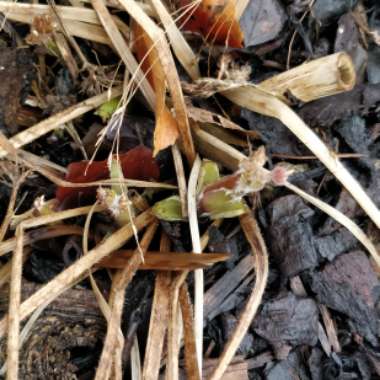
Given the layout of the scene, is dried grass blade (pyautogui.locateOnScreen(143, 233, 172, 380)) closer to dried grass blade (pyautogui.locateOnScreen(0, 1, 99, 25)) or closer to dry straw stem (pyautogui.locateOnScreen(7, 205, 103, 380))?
dry straw stem (pyautogui.locateOnScreen(7, 205, 103, 380))

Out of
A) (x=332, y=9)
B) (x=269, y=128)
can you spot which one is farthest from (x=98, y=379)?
(x=332, y=9)

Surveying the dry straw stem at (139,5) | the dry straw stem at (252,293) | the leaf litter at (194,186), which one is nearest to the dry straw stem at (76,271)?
the leaf litter at (194,186)

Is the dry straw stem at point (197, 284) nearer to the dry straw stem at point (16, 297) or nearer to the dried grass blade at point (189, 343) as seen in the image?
the dried grass blade at point (189, 343)

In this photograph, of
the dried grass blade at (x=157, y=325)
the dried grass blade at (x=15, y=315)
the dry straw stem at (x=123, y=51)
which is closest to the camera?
the dried grass blade at (x=15, y=315)

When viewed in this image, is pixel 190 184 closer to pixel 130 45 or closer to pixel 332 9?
pixel 130 45

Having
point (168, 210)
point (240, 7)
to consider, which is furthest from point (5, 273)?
point (240, 7)

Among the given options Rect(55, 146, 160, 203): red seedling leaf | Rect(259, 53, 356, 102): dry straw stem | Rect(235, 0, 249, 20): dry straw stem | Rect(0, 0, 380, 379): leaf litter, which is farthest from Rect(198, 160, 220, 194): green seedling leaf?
Rect(235, 0, 249, 20): dry straw stem
